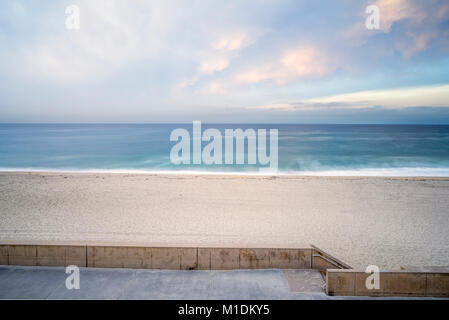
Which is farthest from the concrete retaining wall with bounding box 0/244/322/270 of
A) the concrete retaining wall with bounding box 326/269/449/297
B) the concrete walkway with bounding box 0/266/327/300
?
the concrete retaining wall with bounding box 326/269/449/297

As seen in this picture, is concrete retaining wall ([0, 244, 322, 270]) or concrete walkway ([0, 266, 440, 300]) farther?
concrete retaining wall ([0, 244, 322, 270])

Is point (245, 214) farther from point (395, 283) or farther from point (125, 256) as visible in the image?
point (395, 283)

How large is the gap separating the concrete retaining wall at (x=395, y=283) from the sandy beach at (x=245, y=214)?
108cm

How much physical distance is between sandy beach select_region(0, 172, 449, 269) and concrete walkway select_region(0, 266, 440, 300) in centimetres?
57

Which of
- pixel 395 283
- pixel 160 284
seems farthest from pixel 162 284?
pixel 395 283

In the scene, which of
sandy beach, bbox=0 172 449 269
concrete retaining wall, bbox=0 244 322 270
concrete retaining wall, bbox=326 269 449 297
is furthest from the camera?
sandy beach, bbox=0 172 449 269

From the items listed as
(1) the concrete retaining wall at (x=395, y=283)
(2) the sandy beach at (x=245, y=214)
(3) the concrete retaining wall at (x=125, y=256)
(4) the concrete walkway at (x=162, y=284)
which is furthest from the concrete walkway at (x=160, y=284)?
(2) the sandy beach at (x=245, y=214)

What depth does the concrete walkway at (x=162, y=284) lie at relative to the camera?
14.6 ft

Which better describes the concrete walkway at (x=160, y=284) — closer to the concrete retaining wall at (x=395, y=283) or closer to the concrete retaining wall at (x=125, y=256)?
the concrete retaining wall at (x=125, y=256)

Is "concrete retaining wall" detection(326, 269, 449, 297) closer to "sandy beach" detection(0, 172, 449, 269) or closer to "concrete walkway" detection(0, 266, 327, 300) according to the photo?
"concrete walkway" detection(0, 266, 327, 300)

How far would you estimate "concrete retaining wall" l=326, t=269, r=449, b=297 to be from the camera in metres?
4.45

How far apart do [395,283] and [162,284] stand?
368 cm
